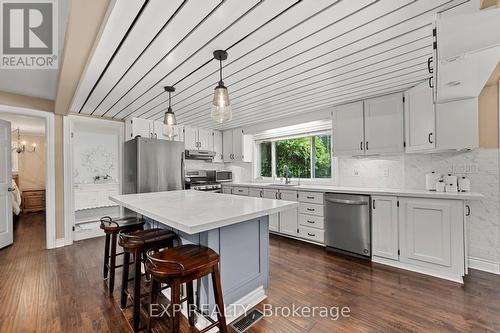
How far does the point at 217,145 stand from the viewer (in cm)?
530

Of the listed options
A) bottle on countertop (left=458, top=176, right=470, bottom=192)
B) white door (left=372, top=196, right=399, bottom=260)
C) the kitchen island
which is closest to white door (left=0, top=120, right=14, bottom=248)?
the kitchen island

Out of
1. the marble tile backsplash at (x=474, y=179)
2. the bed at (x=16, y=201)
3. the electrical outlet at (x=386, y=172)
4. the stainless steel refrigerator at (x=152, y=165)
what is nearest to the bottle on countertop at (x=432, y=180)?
the marble tile backsplash at (x=474, y=179)

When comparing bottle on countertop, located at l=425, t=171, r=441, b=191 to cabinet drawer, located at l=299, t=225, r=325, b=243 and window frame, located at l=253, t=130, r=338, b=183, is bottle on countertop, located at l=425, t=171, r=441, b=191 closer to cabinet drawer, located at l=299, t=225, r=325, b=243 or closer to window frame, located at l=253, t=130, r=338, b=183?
window frame, located at l=253, t=130, r=338, b=183

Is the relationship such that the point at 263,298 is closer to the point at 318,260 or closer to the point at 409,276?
the point at 318,260

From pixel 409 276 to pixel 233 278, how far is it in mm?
2002

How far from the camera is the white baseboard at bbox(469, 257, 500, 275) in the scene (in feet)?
8.11

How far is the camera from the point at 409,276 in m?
2.41

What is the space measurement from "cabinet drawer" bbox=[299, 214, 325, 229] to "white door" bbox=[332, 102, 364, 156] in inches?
41.4

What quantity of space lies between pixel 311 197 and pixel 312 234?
22.3 inches

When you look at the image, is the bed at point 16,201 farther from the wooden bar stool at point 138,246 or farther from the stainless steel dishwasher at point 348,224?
the stainless steel dishwasher at point 348,224

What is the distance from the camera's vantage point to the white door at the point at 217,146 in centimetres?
525

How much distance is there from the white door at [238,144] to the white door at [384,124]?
2.59 metres

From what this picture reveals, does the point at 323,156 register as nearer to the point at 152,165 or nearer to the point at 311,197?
the point at 311,197

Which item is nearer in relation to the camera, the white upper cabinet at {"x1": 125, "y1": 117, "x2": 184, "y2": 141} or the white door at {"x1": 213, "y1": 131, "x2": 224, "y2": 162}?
the white upper cabinet at {"x1": 125, "y1": 117, "x2": 184, "y2": 141}
